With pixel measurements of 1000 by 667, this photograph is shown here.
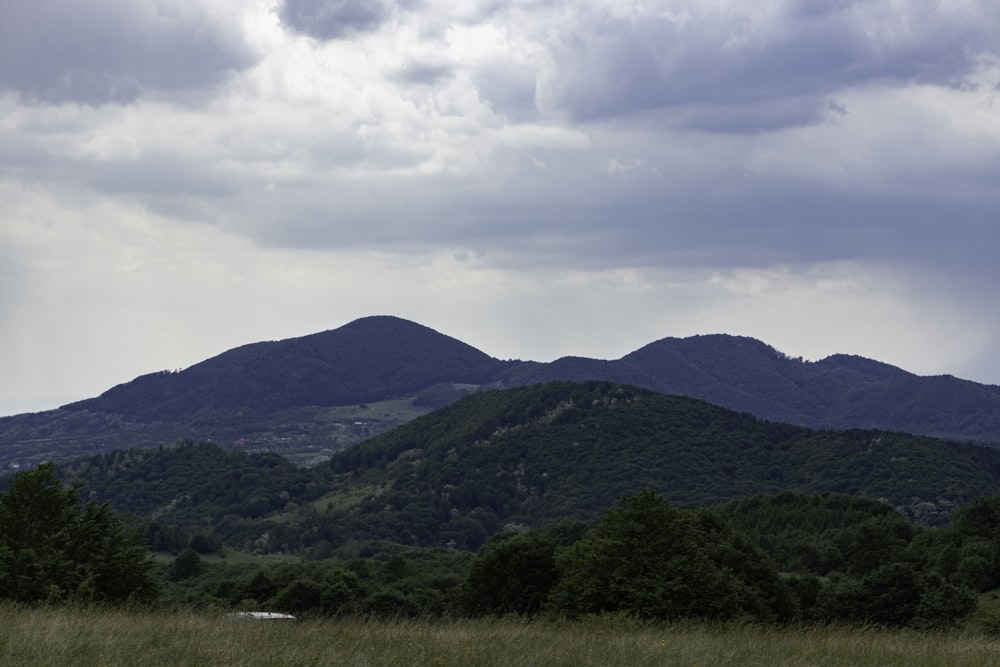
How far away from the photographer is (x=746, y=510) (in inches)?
7657

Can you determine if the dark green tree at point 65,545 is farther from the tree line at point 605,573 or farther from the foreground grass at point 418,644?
the foreground grass at point 418,644

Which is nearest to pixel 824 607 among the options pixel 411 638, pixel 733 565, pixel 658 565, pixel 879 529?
pixel 733 565

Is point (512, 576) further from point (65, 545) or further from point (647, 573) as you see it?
point (65, 545)

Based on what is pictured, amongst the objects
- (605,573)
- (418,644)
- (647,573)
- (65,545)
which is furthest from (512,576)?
(418,644)

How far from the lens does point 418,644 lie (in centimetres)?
1591

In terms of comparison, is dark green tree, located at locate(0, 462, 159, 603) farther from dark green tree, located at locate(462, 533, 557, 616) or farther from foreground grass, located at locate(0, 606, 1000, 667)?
dark green tree, located at locate(462, 533, 557, 616)

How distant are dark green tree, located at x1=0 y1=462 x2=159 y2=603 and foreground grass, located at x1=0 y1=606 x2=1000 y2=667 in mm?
11712

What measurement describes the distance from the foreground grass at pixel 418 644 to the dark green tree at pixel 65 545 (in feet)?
38.4

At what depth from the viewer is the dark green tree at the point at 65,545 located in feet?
98.2

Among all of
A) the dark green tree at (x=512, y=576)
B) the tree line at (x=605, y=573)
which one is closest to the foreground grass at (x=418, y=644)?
the tree line at (x=605, y=573)

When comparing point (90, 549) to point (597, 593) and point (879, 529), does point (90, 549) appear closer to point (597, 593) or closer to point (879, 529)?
point (597, 593)

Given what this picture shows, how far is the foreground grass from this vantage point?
1435cm

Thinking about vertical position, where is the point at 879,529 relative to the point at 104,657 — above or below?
below

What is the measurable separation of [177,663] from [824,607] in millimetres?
66742
